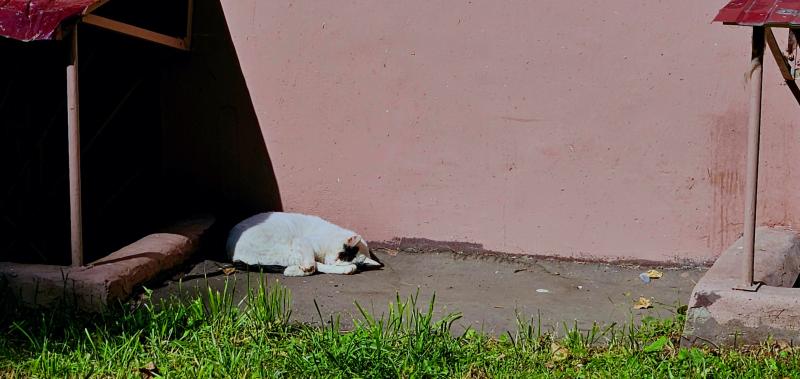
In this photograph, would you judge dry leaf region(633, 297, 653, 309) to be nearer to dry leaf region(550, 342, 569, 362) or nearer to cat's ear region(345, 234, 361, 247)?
dry leaf region(550, 342, 569, 362)

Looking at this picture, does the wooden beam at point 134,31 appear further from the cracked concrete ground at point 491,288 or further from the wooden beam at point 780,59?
the wooden beam at point 780,59

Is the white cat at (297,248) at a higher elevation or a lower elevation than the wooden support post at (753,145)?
lower

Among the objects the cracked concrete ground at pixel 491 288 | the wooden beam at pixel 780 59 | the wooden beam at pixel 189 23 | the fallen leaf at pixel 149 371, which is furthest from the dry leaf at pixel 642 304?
the wooden beam at pixel 189 23

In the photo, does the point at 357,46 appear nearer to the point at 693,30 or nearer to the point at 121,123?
the point at 121,123

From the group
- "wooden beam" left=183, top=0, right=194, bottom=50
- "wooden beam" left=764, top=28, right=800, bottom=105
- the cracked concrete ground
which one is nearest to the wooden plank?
"wooden beam" left=764, top=28, right=800, bottom=105

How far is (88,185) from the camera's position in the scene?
675 cm

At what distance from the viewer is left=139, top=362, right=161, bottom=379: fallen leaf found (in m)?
4.12

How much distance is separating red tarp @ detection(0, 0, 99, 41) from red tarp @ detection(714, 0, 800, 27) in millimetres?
3394

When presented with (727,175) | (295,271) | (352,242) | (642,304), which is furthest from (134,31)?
(727,175)

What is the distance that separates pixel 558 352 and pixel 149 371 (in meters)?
1.93

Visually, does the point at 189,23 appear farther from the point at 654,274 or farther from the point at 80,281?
the point at 654,274

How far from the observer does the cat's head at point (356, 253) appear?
20.3ft

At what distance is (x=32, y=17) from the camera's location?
4848 millimetres

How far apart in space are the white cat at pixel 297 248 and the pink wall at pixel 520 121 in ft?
1.77
